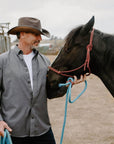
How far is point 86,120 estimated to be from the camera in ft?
15.7

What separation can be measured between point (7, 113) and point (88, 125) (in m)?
2.88

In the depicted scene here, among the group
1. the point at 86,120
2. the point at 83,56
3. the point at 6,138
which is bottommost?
the point at 86,120

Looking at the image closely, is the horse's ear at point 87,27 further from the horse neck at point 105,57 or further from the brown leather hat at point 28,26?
the brown leather hat at point 28,26

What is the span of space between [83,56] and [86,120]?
2.87 metres

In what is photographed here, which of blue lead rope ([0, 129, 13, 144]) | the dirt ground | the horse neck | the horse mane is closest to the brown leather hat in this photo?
the horse mane

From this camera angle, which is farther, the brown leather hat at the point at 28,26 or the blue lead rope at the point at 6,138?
the brown leather hat at the point at 28,26

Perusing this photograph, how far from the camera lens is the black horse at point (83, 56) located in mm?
2213

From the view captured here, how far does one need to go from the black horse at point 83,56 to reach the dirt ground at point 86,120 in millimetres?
1903

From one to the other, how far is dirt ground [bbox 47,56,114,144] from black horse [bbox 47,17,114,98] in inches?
74.9

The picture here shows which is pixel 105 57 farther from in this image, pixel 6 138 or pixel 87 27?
pixel 6 138

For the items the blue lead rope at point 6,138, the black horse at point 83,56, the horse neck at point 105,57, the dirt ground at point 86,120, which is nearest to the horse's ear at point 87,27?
the black horse at point 83,56

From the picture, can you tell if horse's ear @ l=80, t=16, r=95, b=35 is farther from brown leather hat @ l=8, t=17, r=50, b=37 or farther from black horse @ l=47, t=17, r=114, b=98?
brown leather hat @ l=8, t=17, r=50, b=37

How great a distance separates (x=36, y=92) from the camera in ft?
6.64

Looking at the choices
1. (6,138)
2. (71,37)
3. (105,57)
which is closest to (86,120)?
(105,57)
